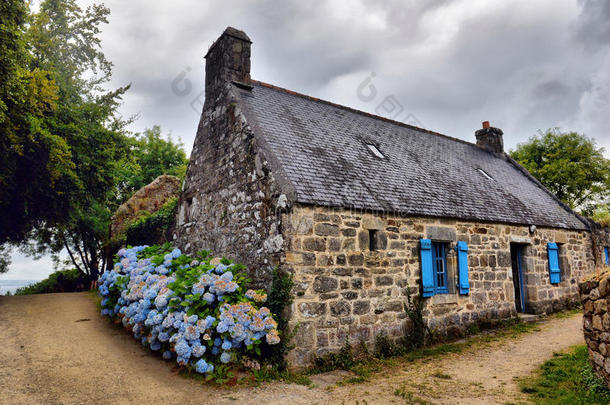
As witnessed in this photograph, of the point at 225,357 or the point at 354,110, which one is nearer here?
the point at 225,357

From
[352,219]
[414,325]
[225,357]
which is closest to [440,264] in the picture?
[414,325]

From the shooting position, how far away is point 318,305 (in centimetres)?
620

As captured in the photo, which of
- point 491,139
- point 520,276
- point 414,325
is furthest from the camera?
point 491,139

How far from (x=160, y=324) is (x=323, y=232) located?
10.0ft

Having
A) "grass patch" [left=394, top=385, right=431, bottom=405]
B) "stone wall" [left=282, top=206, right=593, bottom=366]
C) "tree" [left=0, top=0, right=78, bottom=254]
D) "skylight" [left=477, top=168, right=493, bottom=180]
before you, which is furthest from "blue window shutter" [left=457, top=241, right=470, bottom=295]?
"tree" [left=0, top=0, right=78, bottom=254]

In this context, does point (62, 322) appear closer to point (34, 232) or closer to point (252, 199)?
point (252, 199)

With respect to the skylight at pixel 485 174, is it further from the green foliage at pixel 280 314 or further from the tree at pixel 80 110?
the tree at pixel 80 110

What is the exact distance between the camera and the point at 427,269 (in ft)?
25.4

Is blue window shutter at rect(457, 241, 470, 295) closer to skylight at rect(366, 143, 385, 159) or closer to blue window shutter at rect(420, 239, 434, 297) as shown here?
blue window shutter at rect(420, 239, 434, 297)

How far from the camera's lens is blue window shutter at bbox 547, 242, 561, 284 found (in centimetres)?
1105

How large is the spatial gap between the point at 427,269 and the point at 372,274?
148 cm

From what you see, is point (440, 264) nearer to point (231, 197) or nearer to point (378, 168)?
point (378, 168)

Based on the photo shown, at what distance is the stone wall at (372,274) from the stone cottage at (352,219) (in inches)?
1.0

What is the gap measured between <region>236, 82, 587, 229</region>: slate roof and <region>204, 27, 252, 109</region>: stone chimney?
483 mm
